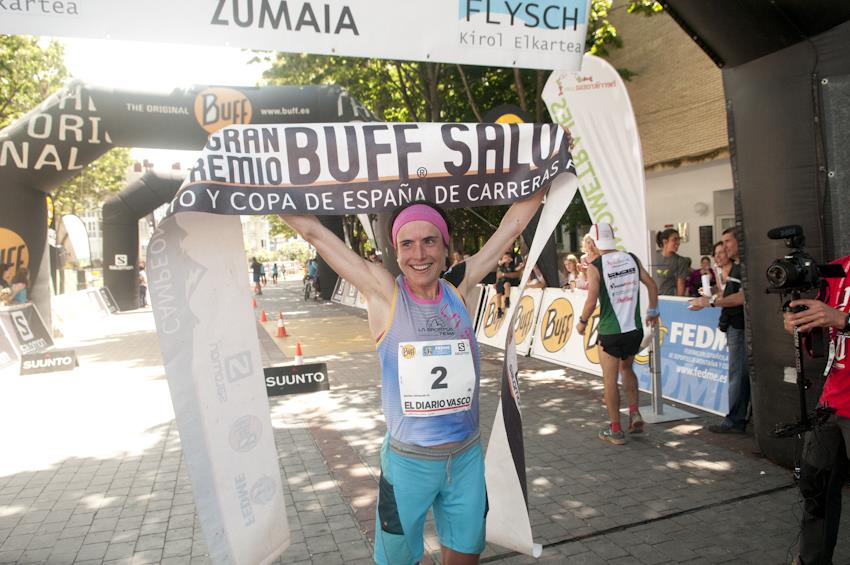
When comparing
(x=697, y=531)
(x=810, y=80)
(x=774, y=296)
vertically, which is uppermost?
(x=810, y=80)

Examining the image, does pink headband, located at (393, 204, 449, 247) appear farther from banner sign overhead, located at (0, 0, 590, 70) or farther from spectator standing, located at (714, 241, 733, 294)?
spectator standing, located at (714, 241, 733, 294)

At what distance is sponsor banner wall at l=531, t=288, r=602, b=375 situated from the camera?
943cm

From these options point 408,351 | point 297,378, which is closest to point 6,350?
point 297,378

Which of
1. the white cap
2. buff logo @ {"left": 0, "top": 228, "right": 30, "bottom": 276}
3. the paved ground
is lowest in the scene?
the paved ground

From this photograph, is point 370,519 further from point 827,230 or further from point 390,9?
point 827,230

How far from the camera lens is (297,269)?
7494 cm

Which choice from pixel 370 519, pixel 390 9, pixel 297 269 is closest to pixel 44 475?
pixel 370 519

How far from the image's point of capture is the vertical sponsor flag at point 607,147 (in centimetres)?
667

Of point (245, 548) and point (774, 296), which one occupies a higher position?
point (774, 296)

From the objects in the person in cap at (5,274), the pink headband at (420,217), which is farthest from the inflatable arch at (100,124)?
the pink headband at (420,217)

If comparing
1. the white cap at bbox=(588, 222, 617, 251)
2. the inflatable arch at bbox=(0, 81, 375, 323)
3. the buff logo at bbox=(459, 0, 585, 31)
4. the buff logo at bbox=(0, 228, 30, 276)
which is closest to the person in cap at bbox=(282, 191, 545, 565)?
the buff logo at bbox=(459, 0, 585, 31)

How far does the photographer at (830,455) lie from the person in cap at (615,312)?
2.75 metres

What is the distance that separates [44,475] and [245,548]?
12.1 ft

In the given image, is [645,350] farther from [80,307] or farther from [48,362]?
[80,307]
